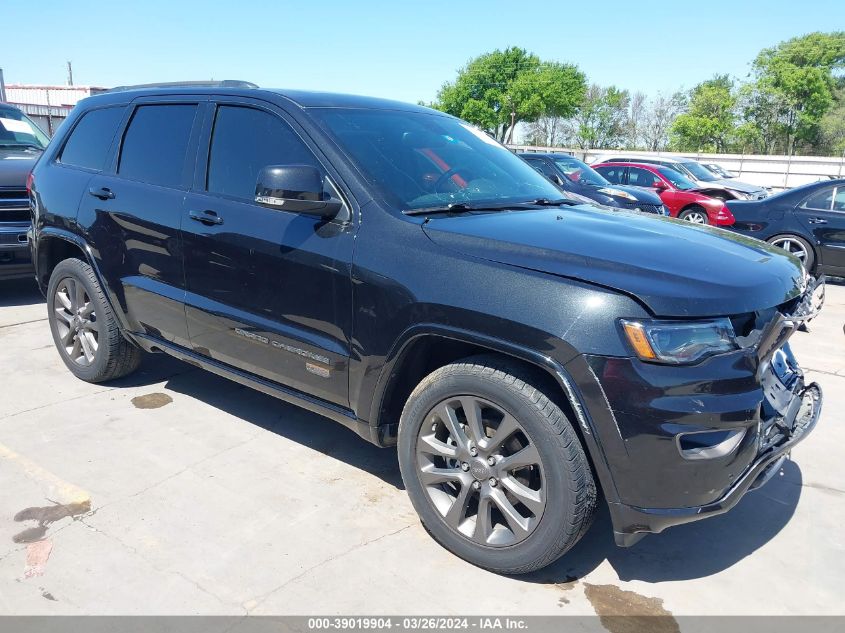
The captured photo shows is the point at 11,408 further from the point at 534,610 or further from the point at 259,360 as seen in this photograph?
the point at 534,610

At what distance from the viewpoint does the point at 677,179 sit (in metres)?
16.0

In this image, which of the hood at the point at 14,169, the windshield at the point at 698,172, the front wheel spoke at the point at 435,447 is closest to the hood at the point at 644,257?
the front wheel spoke at the point at 435,447

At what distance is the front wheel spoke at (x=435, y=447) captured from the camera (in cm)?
283

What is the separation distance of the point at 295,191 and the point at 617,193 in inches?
350

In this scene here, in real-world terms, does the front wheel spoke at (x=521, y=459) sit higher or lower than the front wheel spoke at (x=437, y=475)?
higher

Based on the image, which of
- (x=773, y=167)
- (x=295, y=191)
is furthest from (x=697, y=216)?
(x=773, y=167)

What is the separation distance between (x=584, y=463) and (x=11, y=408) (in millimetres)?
3778

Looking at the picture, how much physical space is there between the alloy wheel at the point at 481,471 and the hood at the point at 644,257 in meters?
0.62

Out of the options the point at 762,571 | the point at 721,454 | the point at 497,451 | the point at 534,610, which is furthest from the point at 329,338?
the point at 762,571

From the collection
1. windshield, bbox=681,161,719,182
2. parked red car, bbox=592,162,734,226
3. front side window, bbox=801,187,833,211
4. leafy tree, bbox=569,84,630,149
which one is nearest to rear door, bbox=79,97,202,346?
front side window, bbox=801,187,833,211

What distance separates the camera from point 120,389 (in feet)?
15.8

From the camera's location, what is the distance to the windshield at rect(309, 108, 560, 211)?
3238 millimetres

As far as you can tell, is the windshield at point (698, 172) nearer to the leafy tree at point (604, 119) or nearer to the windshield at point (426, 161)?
the windshield at point (426, 161)

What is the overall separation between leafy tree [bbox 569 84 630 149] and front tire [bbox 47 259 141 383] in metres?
77.9
